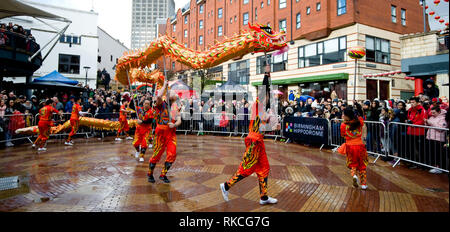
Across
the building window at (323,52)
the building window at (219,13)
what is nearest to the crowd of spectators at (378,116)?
the building window at (323,52)

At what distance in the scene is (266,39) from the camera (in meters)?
4.82

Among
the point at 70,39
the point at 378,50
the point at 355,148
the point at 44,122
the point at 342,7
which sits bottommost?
the point at 355,148

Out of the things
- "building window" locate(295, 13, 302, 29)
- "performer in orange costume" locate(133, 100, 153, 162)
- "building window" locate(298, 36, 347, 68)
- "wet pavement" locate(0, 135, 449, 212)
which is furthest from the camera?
"building window" locate(295, 13, 302, 29)

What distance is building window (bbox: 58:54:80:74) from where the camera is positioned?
1321 inches

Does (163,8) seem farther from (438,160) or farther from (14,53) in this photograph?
(438,160)

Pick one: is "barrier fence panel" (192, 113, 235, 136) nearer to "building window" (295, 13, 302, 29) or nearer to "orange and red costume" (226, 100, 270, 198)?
"orange and red costume" (226, 100, 270, 198)

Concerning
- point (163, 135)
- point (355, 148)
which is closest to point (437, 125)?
point (355, 148)

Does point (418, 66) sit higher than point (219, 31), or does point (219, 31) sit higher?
point (219, 31)

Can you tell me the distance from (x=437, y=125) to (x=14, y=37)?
60.5 ft

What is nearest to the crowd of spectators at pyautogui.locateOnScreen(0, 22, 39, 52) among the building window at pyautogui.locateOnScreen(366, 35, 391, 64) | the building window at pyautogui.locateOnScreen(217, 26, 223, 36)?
the building window at pyautogui.locateOnScreen(366, 35, 391, 64)

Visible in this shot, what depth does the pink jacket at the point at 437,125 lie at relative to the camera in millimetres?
5992

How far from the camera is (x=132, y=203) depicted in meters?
4.15

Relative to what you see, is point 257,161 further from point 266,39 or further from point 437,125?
point 437,125

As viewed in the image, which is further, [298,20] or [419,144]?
[298,20]
